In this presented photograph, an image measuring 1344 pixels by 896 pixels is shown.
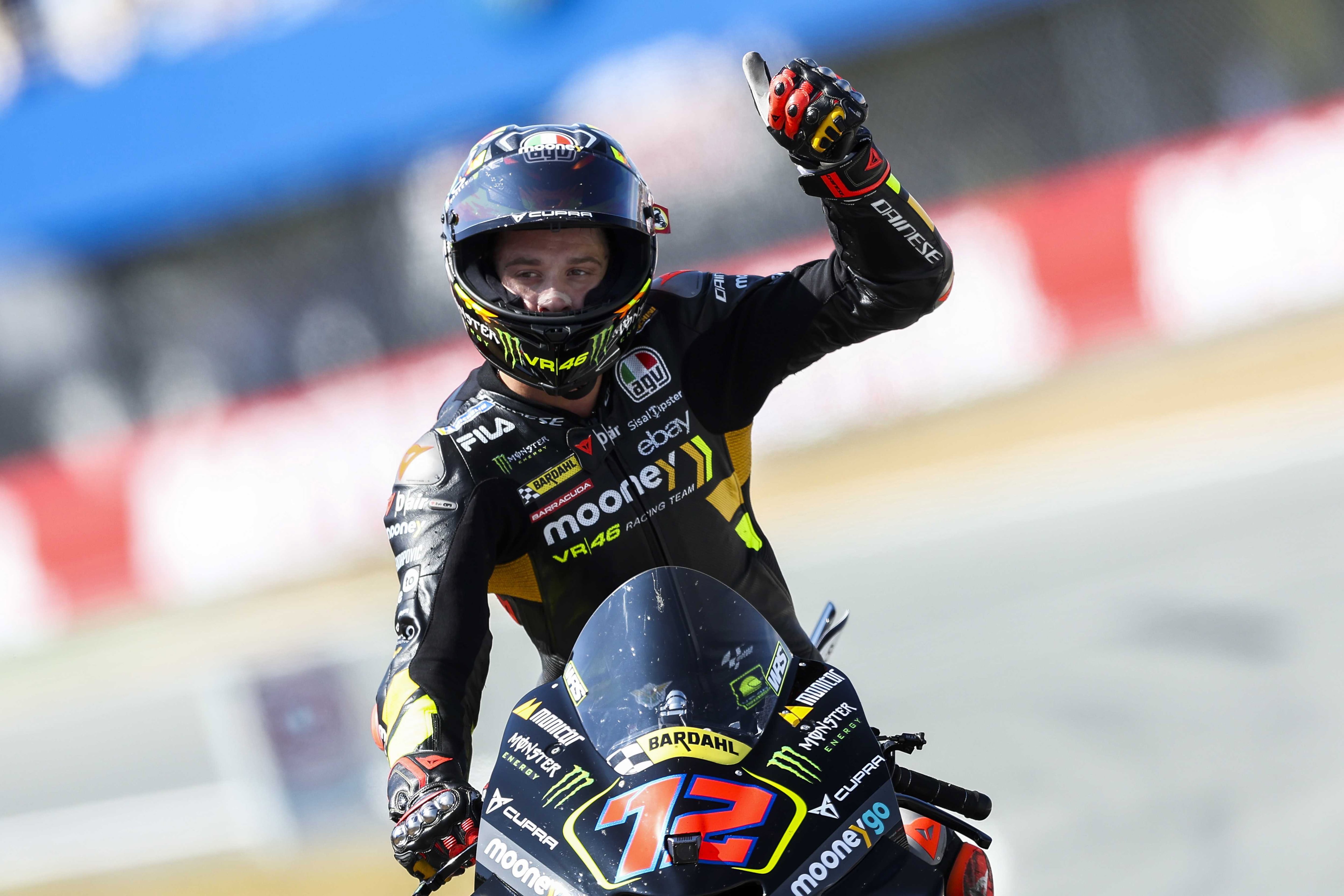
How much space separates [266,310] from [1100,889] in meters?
12.9

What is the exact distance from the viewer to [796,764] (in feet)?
7.69

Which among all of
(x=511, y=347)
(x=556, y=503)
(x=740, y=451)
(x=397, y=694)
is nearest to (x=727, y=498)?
(x=740, y=451)

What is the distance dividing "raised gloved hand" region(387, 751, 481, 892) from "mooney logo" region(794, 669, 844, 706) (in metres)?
0.63

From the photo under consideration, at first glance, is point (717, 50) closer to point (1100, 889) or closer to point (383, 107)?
point (383, 107)

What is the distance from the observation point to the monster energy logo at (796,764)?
2328mm

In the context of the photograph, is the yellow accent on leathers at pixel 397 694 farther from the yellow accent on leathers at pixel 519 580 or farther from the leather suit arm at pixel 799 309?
the leather suit arm at pixel 799 309

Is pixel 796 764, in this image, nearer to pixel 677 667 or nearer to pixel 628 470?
pixel 677 667

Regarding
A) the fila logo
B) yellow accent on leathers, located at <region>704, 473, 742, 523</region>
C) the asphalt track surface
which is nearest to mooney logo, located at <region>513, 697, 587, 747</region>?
the fila logo

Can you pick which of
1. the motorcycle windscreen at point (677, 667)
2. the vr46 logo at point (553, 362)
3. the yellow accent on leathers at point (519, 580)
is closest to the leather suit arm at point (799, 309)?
the vr46 logo at point (553, 362)

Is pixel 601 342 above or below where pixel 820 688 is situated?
above

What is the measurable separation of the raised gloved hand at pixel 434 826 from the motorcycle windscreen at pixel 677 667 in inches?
11.4

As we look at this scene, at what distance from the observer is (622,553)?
328cm

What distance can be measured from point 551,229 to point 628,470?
59 cm

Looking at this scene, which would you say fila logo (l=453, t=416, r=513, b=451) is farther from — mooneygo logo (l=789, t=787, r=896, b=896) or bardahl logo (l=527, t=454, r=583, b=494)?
mooneygo logo (l=789, t=787, r=896, b=896)
